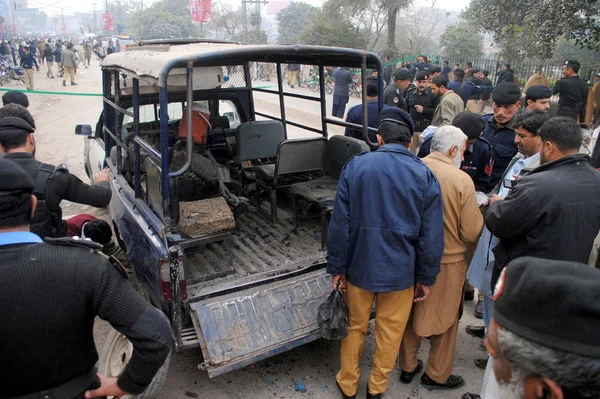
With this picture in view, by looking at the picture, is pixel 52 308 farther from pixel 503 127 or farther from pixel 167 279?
pixel 503 127

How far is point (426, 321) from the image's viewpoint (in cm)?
309

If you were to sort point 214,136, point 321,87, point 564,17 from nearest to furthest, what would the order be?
point 321,87 → point 214,136 → point 564,17

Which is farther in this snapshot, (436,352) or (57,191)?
(436,352)

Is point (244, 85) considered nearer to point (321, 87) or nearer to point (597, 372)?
point (321, 87)

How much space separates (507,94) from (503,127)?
337 millimetres

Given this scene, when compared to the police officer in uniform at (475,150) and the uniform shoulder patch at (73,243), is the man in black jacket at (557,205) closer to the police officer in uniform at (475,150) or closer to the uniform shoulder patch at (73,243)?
the police officer in uniform at (475,150)

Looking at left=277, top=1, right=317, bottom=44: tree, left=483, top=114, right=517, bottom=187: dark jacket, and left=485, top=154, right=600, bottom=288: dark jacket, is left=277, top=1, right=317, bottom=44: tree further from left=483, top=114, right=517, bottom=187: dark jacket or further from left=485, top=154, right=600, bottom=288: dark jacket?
left=485, top=154, right=600, bottom=288: dark jacket

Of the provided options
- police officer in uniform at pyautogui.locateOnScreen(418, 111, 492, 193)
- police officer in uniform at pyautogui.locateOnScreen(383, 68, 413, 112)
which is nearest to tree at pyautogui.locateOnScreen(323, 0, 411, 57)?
police officer in uniform at pyautogui.locateOnScreen(383, 68, 413, 112)

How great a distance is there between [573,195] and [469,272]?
1127 mm

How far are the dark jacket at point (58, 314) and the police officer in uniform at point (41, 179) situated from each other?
5.12ft

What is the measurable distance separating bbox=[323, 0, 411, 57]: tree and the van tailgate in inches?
942

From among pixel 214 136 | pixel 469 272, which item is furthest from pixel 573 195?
pixel 214 136

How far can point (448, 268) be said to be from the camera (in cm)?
305

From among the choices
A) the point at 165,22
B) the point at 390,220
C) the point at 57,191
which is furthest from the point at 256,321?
the point at 165,22
